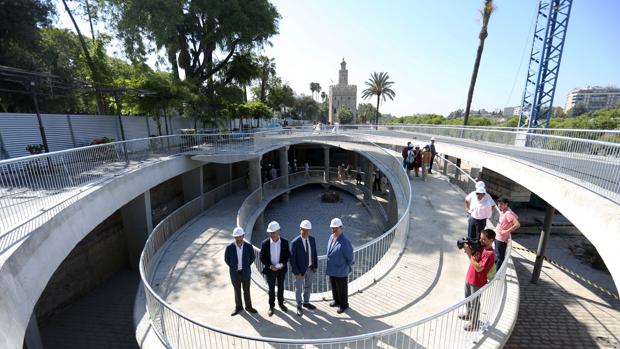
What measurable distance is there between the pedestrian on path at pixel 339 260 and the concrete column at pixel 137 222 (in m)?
9.76

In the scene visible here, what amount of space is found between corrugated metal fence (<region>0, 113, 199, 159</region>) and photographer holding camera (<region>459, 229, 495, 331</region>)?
52.7 ft

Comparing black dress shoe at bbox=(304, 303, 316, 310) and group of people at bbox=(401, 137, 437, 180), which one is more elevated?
group of people at bbox=(401, 137, 437, 180)

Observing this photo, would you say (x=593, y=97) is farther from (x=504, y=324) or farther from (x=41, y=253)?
(x=41, y=253)

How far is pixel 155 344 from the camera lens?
5.09 m

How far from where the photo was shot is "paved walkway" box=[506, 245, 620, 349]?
26.5 feet

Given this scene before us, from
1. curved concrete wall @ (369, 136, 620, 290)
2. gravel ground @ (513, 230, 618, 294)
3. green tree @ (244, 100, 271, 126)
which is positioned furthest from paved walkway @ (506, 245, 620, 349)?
green tree @ (244, 100, 271, 126)

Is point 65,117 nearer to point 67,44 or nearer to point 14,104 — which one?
point 14,104

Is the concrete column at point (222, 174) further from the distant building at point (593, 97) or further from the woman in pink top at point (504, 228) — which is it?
the distant building at point (593, 97)

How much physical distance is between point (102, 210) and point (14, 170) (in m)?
2.49

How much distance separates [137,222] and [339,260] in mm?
10554

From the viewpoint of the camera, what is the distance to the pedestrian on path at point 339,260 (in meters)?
4.96

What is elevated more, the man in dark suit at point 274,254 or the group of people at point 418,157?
the group of people at point 418,157

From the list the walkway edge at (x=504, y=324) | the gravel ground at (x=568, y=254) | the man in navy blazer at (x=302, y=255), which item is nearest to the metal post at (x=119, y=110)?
the man in navy blazer at (x=302, y=255)

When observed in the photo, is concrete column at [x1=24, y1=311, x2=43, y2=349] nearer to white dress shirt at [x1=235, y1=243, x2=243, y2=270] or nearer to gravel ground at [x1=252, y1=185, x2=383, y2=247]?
white dress shirt at [x1=235, y1=243, x2=243, y2=270]
